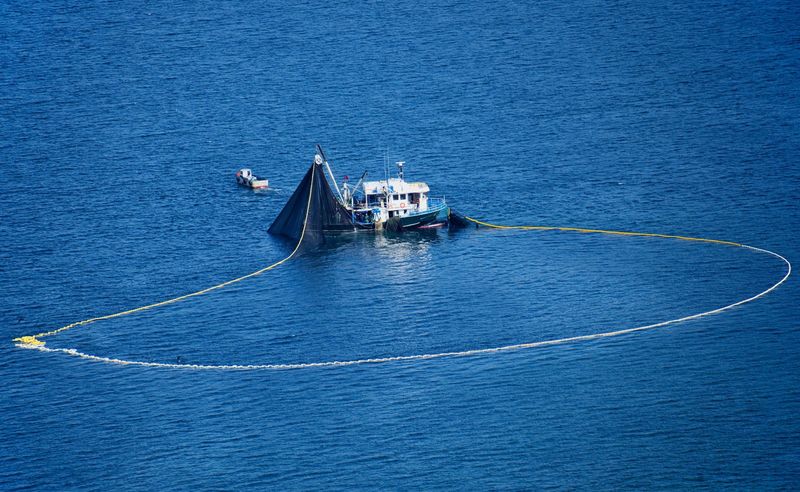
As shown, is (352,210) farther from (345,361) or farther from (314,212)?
(345,361)

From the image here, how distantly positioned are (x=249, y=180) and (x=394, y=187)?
28.1 meters

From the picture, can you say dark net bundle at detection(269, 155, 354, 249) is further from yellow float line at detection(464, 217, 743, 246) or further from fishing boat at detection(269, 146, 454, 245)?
yellow float line at detection(464, 217, 743, 246)

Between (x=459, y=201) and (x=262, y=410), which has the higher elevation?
(x=459, y=201)

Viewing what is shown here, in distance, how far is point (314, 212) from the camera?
171875mm

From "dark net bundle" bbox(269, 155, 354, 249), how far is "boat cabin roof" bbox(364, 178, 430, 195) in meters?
4.73

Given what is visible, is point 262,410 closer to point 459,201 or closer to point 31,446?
point 31,446

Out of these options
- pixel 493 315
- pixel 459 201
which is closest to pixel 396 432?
pixel 493 315

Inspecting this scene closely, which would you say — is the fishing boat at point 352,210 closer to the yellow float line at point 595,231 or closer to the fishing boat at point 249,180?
the yellow float line at point 595,231

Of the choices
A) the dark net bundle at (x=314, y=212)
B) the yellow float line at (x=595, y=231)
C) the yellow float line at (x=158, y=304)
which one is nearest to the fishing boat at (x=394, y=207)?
the dark net bundle at (x=314, y=212)

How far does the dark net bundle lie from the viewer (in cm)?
17088

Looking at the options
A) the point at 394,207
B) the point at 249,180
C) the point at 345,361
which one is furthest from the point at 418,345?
the point at 249,180

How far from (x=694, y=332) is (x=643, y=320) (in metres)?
5.79

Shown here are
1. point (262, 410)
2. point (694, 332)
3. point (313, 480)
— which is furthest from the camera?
point (694, 332)

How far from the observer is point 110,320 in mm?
148625
